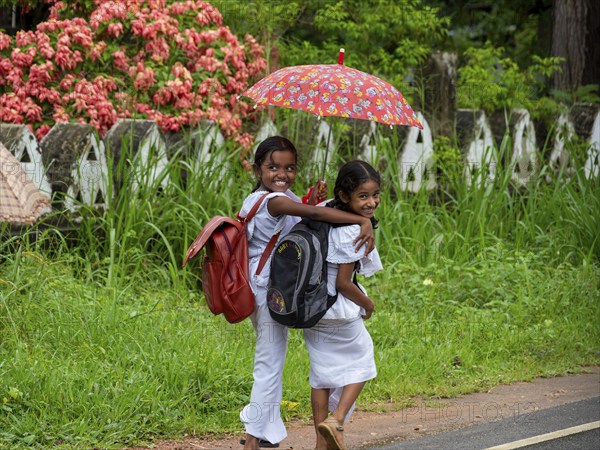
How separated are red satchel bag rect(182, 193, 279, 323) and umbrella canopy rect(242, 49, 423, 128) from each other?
493mm

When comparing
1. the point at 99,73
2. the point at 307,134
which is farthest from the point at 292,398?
the point at 99,73

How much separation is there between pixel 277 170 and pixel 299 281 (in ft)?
1.95

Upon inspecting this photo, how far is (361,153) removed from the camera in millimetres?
9227

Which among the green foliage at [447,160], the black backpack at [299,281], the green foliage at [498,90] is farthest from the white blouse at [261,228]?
the green foliage at [498,90]

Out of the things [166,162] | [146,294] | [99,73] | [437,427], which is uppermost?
[99,73]

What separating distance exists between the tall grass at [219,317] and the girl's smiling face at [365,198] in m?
1.56

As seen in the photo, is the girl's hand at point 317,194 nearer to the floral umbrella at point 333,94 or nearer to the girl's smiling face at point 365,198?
the girl's smiling face at point 365,198

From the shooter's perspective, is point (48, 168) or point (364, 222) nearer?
point (364, 222)

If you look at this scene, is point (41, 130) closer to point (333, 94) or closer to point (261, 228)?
point (261, 228)

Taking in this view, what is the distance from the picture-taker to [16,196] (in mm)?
5996

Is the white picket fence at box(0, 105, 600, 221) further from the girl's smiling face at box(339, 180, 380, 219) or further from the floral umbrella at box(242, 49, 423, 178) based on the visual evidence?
the girl's smiling face at box(339, 180, 380, 219)

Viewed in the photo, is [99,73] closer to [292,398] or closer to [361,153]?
[361,153]

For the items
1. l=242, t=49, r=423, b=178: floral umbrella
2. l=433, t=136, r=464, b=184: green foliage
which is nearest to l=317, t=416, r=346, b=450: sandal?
l=242, t=49, r=423, b=178: floral umbrella

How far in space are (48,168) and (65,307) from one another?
1.45 metres
